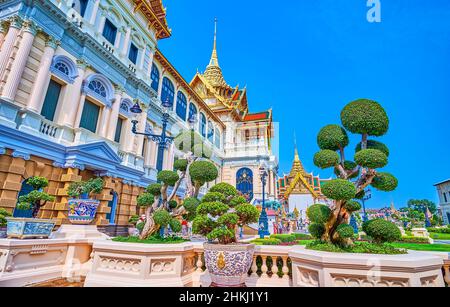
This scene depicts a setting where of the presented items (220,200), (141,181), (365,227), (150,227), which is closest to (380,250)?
(365,227)

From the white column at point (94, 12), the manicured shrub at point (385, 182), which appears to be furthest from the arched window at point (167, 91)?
the manicured shrub at point (385, 182)

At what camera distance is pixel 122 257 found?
4266 millimetres

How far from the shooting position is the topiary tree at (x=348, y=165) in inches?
171

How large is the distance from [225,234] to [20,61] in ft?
32.6

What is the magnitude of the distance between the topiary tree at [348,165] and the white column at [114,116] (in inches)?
436

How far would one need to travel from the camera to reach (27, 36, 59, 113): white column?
891cm

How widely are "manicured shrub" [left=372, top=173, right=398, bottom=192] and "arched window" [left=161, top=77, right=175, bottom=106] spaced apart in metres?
17.1

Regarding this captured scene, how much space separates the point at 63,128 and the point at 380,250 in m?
11.7

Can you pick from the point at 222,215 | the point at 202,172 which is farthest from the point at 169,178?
the point at 222,215

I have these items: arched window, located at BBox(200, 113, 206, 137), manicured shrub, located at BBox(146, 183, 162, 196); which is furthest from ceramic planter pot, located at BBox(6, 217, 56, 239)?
arched window, located at BBox(200, 113, 206, 137)

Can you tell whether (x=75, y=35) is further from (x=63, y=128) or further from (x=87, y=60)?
(x=63, y=128)

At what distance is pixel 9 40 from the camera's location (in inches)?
332

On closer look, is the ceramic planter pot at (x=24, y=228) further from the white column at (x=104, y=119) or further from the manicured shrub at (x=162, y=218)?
the white column at (x=104, y=119)

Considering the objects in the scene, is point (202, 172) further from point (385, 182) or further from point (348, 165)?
point (385, 182)
